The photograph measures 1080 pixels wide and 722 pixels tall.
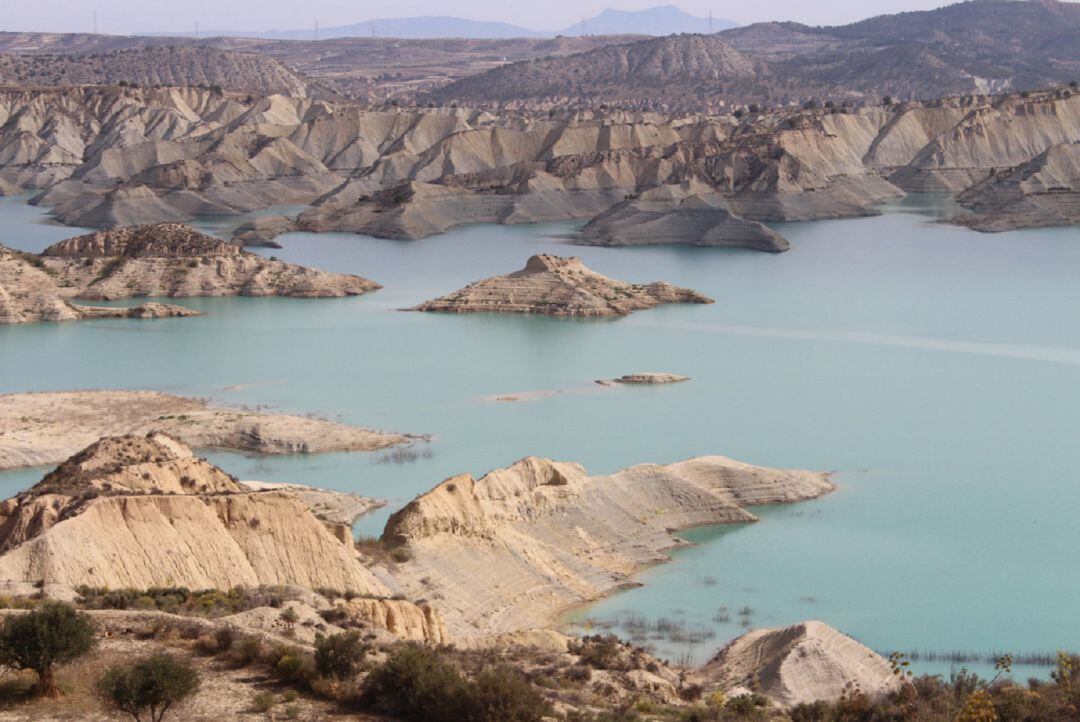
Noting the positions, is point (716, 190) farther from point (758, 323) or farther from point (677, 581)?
point (677, 581)

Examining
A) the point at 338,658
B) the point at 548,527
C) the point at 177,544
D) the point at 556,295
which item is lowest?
the point at 556,295

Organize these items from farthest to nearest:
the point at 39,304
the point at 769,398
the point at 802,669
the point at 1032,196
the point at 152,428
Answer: the point at 1032,196 < the point at 39,304 < the point at 769,398 < the point at 152,428 < the point at 802,669

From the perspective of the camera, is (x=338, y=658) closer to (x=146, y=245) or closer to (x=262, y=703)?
(x=262, y=703)

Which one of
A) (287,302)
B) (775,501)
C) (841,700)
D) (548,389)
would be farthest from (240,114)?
(841,700)

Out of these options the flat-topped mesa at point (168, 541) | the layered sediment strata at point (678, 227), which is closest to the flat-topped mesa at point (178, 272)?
the layered sediment strata at point (678, 227)

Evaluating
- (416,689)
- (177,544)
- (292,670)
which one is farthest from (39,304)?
(416,689)

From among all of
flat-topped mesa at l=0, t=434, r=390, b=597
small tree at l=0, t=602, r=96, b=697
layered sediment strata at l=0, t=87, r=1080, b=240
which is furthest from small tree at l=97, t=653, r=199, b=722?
layered sediment strata at l=0, t=87, r=1080, b=240
